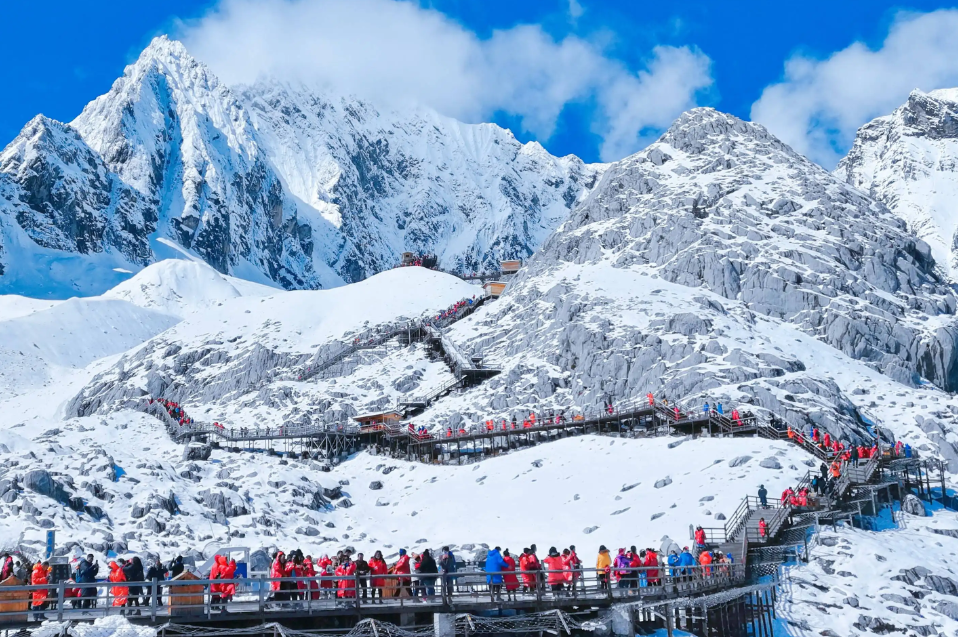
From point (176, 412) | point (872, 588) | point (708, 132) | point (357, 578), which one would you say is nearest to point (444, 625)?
point (357, 578)

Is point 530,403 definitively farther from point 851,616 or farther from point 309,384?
point 851,616

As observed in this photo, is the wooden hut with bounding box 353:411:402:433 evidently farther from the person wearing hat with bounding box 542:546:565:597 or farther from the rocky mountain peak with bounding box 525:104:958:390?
the person wearing hat with bounding box 542:546:565:597

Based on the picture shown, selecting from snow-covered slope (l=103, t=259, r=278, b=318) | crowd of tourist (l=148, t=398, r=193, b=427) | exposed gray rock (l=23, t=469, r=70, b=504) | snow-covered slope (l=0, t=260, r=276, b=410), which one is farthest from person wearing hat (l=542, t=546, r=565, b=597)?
snow-covered slope (l=103, t=259, r=278, b=318)

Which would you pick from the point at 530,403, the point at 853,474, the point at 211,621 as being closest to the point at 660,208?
the point at 530,403

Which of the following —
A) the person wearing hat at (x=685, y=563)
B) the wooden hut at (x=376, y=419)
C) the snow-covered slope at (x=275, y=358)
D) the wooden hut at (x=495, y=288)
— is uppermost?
the wooden hut at (x=495, y=288)

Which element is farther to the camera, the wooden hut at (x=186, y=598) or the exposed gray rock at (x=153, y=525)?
the exposed gray rock at (x=153, y=525)

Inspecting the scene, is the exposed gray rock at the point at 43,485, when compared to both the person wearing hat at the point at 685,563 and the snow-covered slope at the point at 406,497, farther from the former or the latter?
the person wearing hat at the point at 685,563

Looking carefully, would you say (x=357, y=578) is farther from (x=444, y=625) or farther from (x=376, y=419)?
(x=376, y=419)

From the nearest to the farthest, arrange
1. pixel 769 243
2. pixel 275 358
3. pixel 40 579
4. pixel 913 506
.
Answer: pixel 40 579, pixel 913 506, pixel 769 243, pixel 275 358

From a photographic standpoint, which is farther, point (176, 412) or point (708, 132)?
point (708, 132)

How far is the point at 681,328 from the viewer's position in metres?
78.4

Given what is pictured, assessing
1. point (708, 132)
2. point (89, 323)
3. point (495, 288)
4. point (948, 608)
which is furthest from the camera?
point (89, 323)

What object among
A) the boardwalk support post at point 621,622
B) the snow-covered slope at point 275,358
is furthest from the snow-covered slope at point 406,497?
the boardwalk support post at point 621,622

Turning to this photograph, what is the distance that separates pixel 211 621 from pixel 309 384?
218 ft
